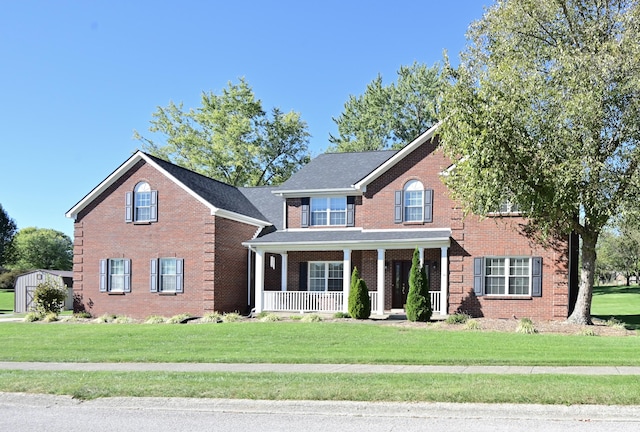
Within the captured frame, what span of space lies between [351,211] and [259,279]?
5.08 m

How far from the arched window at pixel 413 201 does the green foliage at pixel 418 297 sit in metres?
3.73

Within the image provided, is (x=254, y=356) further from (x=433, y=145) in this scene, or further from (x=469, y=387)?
(x=433, y=145)

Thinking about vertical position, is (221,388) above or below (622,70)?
below

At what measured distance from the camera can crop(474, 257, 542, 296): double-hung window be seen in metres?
24.1

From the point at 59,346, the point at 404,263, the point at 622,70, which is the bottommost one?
the point at 59,346

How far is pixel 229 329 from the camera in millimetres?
21219

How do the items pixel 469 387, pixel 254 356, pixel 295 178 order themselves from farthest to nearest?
pixel 295 178, pixel 254 356, pixel 469 387

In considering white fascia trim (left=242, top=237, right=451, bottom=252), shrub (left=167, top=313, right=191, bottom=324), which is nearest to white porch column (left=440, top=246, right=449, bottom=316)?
white fascia trim (left=242, top=237, right=451, bottom=252)

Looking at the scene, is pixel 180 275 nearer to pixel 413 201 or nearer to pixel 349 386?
pixel 413 201

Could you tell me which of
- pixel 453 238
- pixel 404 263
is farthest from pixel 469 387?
pixel 404 263

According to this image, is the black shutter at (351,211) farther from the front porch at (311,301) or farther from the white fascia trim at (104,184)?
the white fascia trim at (104,184)

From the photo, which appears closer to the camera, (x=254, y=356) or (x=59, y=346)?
(x=254, y=356)

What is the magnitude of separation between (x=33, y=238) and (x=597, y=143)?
3393 inches

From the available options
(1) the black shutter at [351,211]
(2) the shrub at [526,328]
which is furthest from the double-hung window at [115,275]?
(2) the shrub at [526,328]
